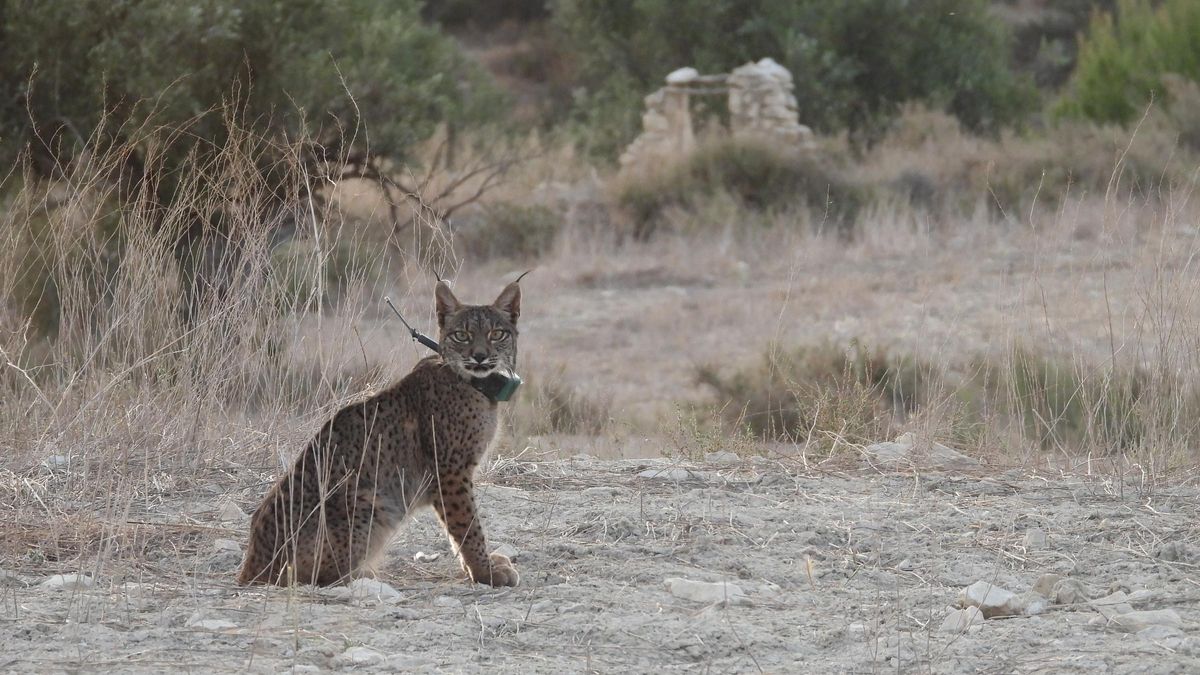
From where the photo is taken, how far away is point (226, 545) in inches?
212

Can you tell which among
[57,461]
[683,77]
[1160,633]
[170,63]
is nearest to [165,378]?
[57,461]

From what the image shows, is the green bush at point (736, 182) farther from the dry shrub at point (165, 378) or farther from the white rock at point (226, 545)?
the white rock at point (226, 545)

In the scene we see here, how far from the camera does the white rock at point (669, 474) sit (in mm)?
6503

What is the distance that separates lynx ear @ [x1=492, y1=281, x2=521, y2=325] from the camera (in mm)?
5488

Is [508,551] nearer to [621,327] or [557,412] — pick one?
[557,412]

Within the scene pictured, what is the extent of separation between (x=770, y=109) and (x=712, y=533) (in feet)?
61.3

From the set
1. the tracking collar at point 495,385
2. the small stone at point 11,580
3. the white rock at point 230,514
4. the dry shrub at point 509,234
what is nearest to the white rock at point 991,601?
the tracking collar at point 495,385

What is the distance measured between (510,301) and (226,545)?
1299 millimetres

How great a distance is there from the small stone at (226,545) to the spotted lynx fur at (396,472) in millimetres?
352

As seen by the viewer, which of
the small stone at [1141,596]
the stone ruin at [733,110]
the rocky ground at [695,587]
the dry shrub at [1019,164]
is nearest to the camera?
the rocky ground at [695,587]

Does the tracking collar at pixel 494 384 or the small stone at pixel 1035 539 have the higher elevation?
the tracking collar at pixel 494 384

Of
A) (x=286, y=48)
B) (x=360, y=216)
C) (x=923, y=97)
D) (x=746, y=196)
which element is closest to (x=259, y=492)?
(x=360, y=216)

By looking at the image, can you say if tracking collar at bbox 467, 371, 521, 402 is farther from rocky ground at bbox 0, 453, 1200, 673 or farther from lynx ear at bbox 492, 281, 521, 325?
rocky ground at bbox 0, 453, 1200, 673

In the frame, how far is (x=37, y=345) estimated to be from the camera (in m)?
10.9
